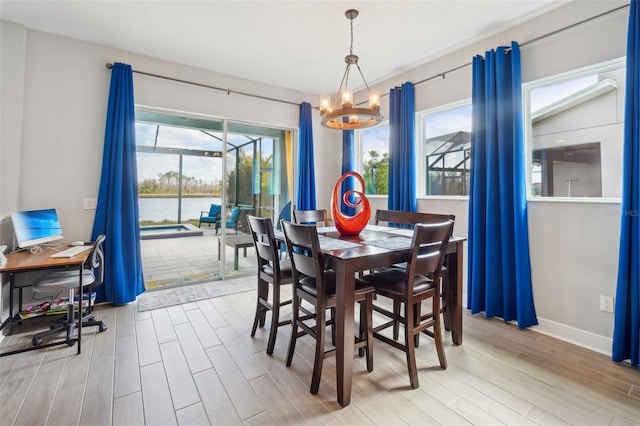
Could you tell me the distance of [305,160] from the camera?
181 inches

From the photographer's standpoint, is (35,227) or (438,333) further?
(35,227)

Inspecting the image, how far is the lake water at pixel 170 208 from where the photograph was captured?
3.91 meters

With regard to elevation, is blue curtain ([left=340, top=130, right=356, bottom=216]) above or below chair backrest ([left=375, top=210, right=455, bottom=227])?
above

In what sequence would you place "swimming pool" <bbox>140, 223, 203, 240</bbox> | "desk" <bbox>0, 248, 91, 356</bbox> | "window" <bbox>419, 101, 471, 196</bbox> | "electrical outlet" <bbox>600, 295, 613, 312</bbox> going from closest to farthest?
"desk" <bbox>0, 248, 91, 356</bbox>, "electrical outlet" <bbox>600, 295, 613, 312</bbox>, "window" <bbox>419, 101, 471, 196</bbox>, "swimming pool" <bbox>140, 223, 203, 240</bbox>

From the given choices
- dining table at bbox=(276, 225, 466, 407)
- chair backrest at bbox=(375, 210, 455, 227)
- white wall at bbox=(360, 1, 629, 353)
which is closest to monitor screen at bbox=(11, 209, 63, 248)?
dining table at bbox=(276, 225, 466, 407)

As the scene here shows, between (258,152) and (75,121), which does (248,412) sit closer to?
(75,121)

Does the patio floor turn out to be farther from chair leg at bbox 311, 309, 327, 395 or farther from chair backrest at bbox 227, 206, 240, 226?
chair leg at bbox 311, 309, 327, 395

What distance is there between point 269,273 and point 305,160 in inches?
99.0

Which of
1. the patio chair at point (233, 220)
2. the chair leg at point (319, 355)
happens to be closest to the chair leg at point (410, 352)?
the chair leg at point (319, 355)

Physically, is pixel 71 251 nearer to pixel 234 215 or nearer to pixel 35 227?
pixel 35 227

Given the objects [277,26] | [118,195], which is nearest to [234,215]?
[118,195]

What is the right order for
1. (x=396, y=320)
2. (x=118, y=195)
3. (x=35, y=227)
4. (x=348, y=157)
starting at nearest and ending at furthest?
(x=396, y=320), (x=35, y=227), (x=118, y=195), (x=348, y=157)

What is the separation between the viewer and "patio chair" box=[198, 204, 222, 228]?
4.27 m

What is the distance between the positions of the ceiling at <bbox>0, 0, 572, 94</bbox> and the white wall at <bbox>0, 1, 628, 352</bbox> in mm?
153
